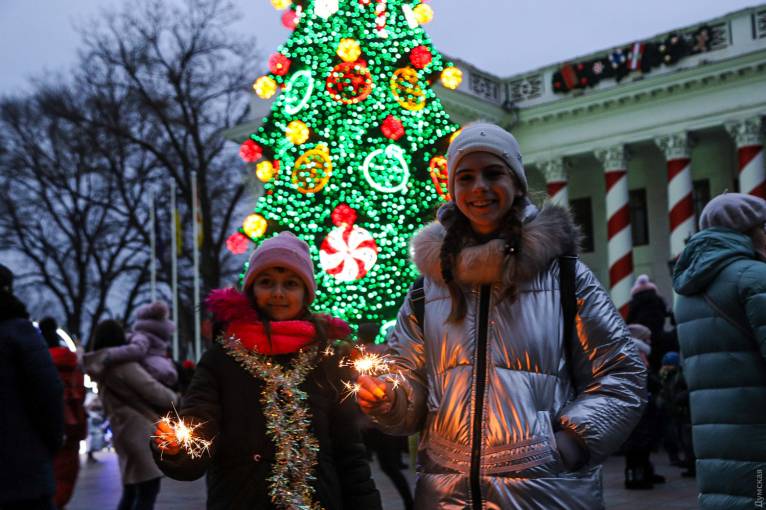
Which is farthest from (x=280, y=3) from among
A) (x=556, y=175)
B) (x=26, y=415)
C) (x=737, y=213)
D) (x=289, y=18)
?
(x=556, y=175)

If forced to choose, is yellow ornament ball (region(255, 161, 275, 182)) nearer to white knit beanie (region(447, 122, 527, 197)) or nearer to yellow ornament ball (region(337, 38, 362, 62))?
yellow ornament ball (region(337, 38, 362, 62))

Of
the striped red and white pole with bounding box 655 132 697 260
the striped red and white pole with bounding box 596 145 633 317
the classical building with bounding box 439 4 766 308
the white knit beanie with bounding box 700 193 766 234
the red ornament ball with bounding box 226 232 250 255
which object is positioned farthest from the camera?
the striped red and white pole with bounding box 596 145 633 317

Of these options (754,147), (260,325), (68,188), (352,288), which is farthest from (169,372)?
(68,188)

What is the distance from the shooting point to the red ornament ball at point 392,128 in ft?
39.2

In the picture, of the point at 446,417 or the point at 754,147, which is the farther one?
the point at 754,147

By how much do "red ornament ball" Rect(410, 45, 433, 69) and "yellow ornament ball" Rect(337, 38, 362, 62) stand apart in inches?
28.7

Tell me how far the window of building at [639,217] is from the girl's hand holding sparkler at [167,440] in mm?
30977

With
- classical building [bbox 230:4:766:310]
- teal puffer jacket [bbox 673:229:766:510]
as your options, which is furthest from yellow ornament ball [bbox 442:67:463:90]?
classical building [bbox 230:4:766:310]

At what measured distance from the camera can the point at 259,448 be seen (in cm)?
327

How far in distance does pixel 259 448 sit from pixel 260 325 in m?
0.45

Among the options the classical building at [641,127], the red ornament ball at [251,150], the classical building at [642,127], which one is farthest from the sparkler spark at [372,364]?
the classical building at [642,127]

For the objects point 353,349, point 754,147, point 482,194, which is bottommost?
point 353,349

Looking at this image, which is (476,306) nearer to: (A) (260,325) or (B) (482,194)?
(B) (482,194)

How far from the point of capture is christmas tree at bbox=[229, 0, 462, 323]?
39.7 ft
